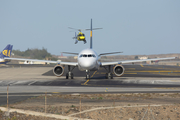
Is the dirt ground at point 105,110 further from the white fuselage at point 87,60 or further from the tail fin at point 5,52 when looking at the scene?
the tail fin at point 5,52

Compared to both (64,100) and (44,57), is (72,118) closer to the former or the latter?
(64,100)


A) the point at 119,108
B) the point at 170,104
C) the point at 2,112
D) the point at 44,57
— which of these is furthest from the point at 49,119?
the point at 44,57

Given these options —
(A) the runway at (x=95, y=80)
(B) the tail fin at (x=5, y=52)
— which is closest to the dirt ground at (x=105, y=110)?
(A) the runway at (x=95, y=80)

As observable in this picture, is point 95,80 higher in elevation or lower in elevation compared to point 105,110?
higher

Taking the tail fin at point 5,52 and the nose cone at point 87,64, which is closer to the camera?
the nose cone at point 87,64

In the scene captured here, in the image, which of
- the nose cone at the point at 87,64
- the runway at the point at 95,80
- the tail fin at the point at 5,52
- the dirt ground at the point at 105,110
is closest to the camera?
the dirt ground at the point at 105,110

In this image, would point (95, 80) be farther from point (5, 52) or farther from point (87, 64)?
point (5, 52)

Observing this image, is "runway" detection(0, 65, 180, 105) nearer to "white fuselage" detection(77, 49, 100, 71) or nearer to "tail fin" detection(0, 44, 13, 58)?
"white fuselage" detection(77, 49, 100, 71)

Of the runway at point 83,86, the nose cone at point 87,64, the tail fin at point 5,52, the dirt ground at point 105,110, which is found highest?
the tail fin at point 5,52

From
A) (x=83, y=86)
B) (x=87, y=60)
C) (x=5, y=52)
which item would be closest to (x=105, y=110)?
(x=83, y=86)

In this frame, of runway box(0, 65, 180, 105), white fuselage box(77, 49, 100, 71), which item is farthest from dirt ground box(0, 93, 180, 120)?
white fuselage box(77, 49, 100, 71)

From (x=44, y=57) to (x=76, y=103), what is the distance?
11952cm

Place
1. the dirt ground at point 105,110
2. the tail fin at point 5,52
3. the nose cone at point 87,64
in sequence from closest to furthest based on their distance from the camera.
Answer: the dirt ground at point 105,110 → the nose cone at point 87,64 → the tail fin at point 5,52

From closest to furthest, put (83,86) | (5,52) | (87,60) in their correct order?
(83,86) → (87,60) → (5,52)
